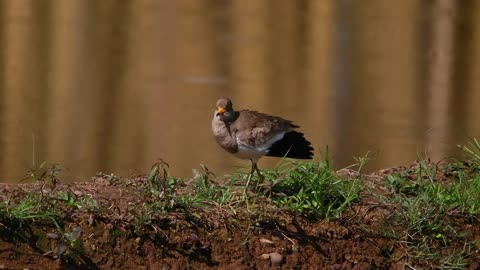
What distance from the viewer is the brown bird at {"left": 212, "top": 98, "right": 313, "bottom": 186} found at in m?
5.38

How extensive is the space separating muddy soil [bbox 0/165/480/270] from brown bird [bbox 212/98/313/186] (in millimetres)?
281

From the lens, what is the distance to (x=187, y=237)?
5133 mm

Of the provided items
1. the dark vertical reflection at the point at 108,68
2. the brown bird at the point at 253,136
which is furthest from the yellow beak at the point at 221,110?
the dark vertical reflection at the point at 108,68

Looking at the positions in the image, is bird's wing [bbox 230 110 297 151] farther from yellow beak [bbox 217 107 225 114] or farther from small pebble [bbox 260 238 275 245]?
small pebble [bbox 260 238 275 245]

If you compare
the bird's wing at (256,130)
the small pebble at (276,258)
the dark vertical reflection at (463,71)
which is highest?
the bird's wing at (256,130)

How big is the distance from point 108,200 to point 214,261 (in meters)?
0.58

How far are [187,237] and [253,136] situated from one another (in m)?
0.58

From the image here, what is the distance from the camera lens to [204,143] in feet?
34.1

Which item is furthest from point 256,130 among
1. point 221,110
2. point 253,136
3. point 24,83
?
point 24,83

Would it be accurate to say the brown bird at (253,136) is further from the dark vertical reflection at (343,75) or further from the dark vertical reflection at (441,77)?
the dark vertical reflection at (343,75)

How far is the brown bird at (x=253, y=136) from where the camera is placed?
538cm

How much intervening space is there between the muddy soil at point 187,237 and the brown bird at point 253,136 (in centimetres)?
28

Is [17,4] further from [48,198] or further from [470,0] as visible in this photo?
[48,198]

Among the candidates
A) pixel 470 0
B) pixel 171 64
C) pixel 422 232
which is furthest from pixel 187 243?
pixel 470 0
